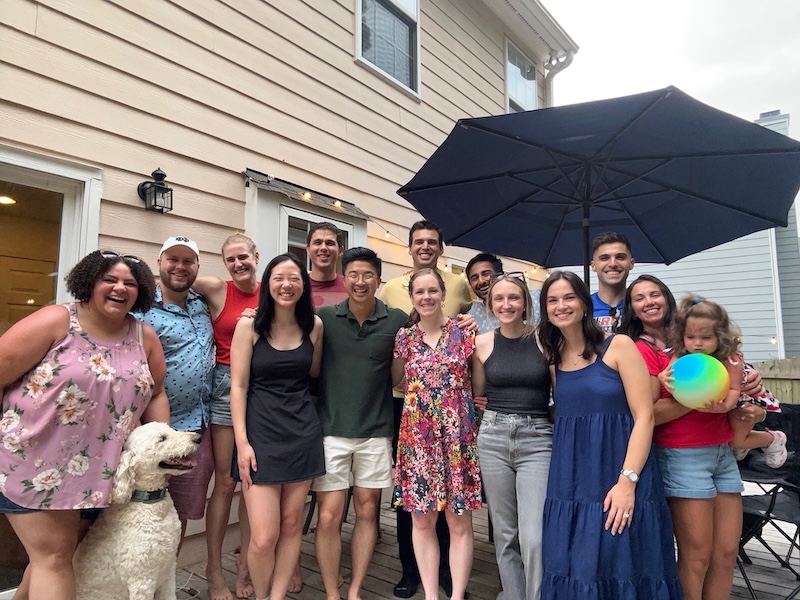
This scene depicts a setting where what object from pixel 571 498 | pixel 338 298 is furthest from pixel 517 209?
pixel 571 498

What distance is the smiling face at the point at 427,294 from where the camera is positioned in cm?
238

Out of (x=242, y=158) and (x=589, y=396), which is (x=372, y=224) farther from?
(x=589, y=396)

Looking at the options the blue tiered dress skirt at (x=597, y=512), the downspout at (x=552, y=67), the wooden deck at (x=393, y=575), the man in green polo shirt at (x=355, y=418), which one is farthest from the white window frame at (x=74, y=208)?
the downspout at (x=552, y=67)

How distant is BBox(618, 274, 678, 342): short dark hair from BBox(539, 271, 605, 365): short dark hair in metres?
0.23

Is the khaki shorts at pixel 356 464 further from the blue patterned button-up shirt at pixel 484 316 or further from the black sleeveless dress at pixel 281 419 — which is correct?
the blue patterned button-up shirt at pixel 484 316

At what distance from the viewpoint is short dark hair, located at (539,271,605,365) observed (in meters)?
2.03

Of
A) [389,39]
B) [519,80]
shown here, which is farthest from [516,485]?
[519,80]

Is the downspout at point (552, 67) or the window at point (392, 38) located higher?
the downspout at point (552, 67)

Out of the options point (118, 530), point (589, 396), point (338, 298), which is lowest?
point (118, 530)

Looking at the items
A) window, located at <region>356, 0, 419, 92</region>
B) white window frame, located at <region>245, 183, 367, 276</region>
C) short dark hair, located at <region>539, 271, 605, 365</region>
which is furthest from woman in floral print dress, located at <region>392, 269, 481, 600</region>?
window, located at <region>356, 0, 419, 92</region>

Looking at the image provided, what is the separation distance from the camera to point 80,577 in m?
1.77

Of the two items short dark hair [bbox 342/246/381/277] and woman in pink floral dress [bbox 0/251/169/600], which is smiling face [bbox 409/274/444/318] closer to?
short dark hair [bbox 342/246/381/277]

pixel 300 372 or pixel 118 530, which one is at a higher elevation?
pixel 300 372

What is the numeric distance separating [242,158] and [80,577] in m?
2.60
